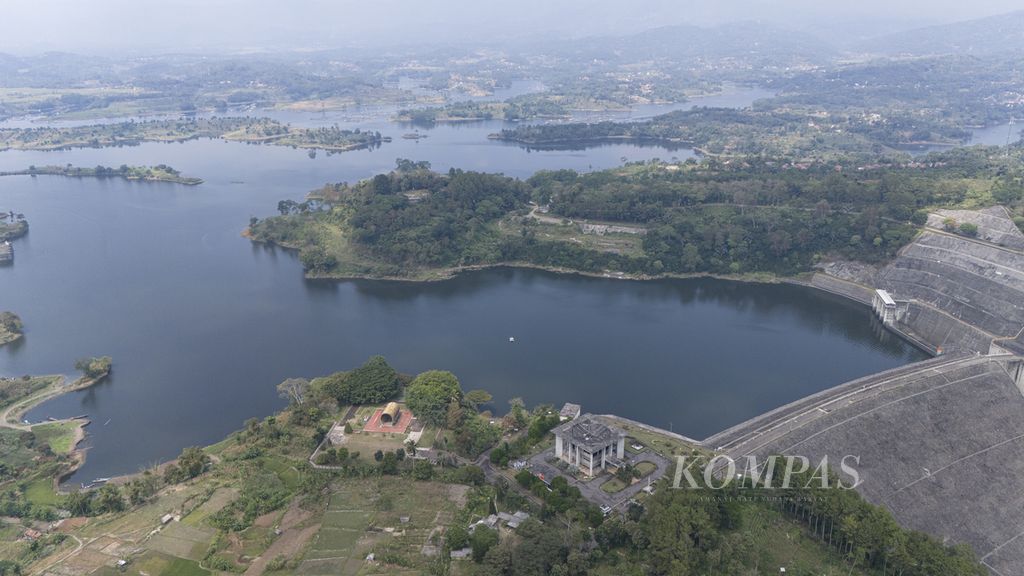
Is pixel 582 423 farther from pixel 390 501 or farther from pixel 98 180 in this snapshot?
pixel 98 180

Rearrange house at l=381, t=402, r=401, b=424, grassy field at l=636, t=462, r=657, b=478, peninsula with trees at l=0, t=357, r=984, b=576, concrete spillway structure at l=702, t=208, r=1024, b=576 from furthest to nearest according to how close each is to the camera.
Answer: house at l=381, t=402, r=401, b=424 < grassy field at l=636, t=462, r=657, b=478 < concrete spillway structure at l=702, t=208, r=1024, b=576 < peninsula with trees at l=0, t=357, r=984, b=576

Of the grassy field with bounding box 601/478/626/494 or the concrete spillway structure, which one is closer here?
the concrete spillway structure

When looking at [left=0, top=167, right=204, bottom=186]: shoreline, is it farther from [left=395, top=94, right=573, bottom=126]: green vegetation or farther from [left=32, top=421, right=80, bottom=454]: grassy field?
[left=32, top=421, right=80, bottom=454]: grassy field

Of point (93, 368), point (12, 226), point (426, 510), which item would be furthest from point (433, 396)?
point (12, 226)

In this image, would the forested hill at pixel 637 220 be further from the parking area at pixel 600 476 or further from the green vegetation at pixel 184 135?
the green vegetation at pixel 184 135

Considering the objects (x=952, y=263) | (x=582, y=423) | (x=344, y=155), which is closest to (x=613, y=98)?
(x=344, y=155)

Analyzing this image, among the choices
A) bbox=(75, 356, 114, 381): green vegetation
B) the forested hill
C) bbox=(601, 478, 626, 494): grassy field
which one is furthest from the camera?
the forested hill

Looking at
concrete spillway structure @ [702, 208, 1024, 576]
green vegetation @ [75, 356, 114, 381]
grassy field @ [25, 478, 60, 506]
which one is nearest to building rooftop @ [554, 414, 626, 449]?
concrete spillway structure @ [702, 208, 1024, 576]
